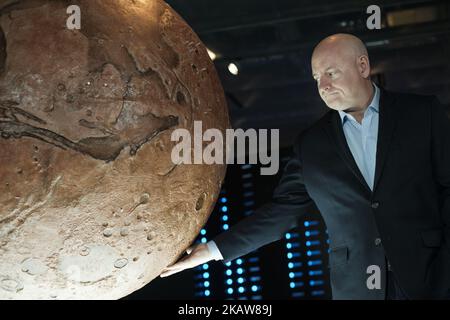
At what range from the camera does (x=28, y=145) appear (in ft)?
7.93

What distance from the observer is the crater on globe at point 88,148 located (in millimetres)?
2424

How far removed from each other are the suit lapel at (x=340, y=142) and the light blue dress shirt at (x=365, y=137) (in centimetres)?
2

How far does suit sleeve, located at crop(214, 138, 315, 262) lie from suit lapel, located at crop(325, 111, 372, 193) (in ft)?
0.84

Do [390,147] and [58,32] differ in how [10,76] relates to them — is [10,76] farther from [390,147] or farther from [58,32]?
[390,147]

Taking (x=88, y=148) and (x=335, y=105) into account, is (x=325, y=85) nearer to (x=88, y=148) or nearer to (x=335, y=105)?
(x=335, y=105)

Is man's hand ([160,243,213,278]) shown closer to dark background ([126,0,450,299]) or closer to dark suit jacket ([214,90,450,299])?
dark suit jacket ([214,90,450,299])

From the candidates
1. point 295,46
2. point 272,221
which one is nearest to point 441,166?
point 272,221

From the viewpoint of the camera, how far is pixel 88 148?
246 centimetres

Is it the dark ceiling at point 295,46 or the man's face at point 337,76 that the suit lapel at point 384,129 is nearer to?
the man's face at point 337,76

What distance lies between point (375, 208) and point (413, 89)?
3.38m

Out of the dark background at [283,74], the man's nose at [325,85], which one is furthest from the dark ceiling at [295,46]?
the man's nose at [325,85]

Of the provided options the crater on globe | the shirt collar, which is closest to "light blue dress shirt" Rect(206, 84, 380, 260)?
the shirt collar

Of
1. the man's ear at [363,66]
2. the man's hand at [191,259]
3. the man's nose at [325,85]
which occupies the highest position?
the man's ear at [363,66]

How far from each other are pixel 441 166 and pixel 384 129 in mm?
238
